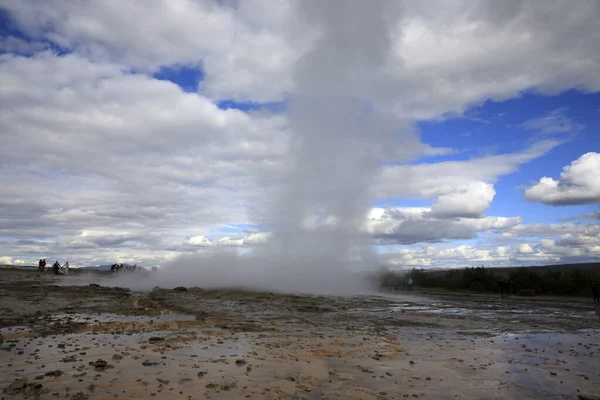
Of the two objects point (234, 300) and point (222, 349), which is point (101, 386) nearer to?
point (222, 349)

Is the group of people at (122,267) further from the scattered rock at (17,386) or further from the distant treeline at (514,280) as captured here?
the scattered rock at (17,386)

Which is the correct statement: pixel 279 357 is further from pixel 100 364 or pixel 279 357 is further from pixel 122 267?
pixel 122 267

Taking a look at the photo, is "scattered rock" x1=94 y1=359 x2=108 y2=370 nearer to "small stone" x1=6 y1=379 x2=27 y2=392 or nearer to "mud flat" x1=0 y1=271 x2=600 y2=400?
"mud flat" x1=0 y1=271 x2=600 y2=400

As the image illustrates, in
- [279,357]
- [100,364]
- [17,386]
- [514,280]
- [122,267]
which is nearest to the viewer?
[17,386]

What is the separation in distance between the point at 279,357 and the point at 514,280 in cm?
3751

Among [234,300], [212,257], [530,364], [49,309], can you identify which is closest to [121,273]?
[212,257]

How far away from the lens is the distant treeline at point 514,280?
3594 cm

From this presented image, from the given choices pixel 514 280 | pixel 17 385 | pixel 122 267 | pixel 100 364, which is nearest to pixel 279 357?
pixel 100 364

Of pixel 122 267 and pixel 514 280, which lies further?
pixel 122 267

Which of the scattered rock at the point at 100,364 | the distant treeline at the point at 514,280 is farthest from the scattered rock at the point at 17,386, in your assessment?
the distant treeline at the point at 514,280

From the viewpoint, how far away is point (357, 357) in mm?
8766

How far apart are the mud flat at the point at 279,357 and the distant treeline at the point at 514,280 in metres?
24.6

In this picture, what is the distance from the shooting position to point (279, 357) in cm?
842

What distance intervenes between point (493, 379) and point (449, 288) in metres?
40.8
